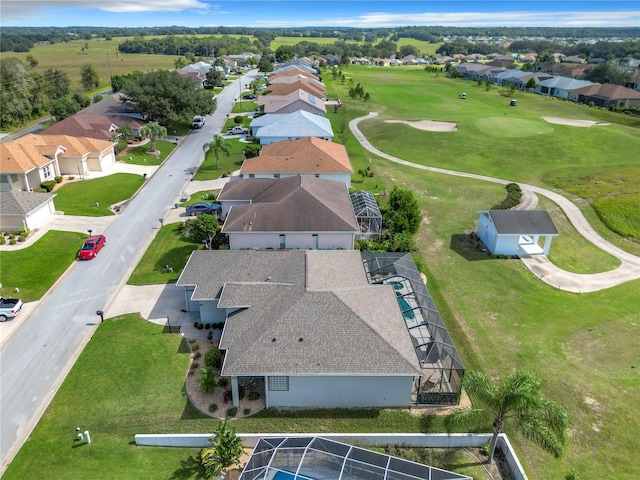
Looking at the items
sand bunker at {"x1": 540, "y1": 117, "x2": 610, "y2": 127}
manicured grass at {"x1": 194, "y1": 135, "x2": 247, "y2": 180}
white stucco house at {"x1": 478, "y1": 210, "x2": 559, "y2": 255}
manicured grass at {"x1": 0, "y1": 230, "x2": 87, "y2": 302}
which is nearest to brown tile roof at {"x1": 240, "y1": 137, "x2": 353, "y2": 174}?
manicured grass at {"x1": 194, "y1": 135, "x2": 247, "y2": 180}

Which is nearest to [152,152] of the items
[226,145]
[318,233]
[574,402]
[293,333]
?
[226,145]

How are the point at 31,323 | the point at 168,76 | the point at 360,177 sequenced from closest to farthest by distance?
the point at 31,323, the point at 360,177, the point at 168,76

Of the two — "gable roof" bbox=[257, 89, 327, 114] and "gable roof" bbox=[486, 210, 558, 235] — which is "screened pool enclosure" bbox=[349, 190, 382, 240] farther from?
"gable roof" bbox=[257, 89, 327, 114]

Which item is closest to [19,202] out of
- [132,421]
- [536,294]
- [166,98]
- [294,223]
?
[294,223]

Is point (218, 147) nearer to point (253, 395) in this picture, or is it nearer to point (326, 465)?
point (253, 395)

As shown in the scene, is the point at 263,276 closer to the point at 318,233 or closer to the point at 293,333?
the point at 293,333
